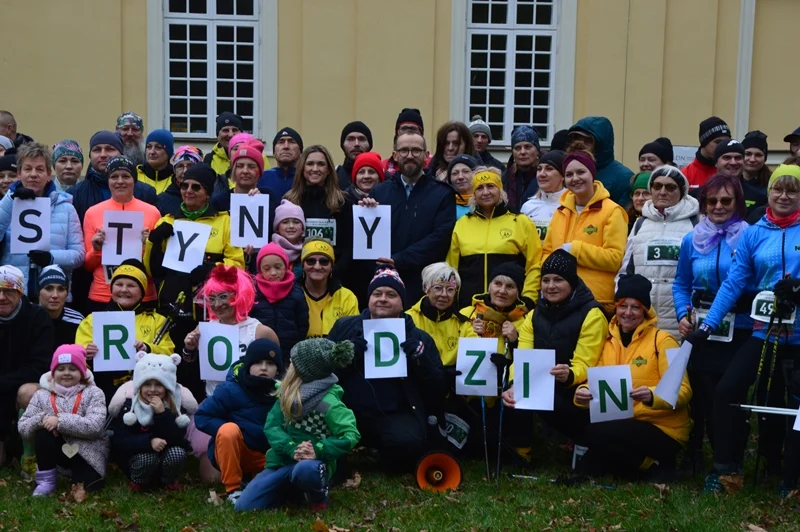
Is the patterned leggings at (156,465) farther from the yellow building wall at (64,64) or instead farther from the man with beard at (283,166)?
the yellow building wall at (64,64)

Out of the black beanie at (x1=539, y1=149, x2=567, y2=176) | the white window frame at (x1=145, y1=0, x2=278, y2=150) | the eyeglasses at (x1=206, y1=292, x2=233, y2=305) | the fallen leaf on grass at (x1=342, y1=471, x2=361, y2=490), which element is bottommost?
the fallen leaf on grass at (x1=342, y1=471, x2=361, y2=490)

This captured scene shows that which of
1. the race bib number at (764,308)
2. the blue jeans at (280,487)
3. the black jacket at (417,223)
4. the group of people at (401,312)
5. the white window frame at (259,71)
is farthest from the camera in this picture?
the white window frame at (259,71)

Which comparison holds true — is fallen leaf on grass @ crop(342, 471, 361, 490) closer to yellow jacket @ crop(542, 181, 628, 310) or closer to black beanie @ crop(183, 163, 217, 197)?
yellow jacket @ crop(542, 181, 628, 310)

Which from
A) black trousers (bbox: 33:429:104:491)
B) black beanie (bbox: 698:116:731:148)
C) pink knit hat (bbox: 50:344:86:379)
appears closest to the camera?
black trousers (bbox: 33:429:104:491)

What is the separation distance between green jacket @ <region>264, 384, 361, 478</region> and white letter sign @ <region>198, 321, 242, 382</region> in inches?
34.3

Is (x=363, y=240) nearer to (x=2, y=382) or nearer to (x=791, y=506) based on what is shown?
(x=2, y=382)

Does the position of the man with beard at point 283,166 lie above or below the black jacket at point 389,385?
above

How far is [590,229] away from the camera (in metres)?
9.34

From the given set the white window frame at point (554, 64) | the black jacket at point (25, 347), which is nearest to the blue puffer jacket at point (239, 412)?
the black jacket at point (25, 347)

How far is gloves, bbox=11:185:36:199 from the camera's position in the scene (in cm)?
941

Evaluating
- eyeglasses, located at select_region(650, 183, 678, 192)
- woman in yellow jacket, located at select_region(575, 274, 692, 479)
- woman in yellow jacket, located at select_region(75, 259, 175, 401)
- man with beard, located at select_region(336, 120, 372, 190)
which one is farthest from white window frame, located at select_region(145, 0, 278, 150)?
woman in yellow jacket, located at select_region(575, 274, 692, 479)

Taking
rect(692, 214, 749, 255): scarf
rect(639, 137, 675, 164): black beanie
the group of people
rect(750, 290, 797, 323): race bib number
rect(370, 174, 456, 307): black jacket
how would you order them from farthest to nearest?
rect(639, 137, 675, 164): black beanie → rect(370, 174, 456, 307): black jacket → rect(692, 214, 749, 255): scarf → the group of people → rect(750, 290, 797, 323): race bib number

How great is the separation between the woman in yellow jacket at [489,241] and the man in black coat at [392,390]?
0.85 m

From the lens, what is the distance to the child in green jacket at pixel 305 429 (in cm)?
779
